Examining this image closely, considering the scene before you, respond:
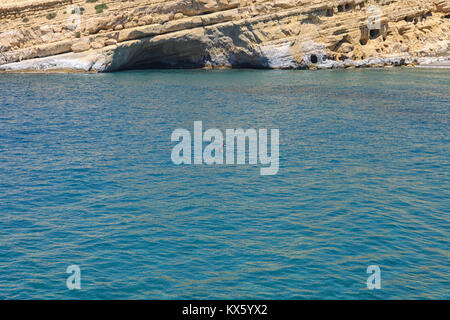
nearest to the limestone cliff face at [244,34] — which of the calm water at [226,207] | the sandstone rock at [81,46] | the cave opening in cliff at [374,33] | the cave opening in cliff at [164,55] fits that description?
the cave opening in cliff at [374,33]

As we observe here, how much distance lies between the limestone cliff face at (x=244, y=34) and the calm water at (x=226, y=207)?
26499 mm

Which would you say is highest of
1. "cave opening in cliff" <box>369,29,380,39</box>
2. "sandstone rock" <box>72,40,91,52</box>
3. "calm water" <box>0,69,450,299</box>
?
"cave opening in cliff" <box>369,29,380,39</box>

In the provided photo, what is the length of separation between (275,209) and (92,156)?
11317 millimetres

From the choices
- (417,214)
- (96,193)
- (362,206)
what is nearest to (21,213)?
(96,193)

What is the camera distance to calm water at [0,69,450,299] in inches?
576

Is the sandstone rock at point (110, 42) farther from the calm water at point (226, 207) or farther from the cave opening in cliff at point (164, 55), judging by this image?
the calm water at point (226, 207)

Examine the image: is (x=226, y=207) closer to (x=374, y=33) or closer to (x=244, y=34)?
(x=244, y=34)

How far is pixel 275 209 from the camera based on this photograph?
19.6 meters

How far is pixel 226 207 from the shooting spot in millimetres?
19938

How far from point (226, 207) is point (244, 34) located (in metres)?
48.2

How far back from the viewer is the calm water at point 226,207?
14641 mm

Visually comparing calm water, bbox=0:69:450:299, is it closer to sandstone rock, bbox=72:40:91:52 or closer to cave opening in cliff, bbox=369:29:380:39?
sandstone rock, bbox=72:40:91:52

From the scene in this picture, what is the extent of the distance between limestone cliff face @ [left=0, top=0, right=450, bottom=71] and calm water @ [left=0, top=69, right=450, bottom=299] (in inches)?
1043

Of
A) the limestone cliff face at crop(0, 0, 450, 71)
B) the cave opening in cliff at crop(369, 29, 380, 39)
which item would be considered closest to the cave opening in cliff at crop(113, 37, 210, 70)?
the limestone cliff face at crop(0, 0, 450, 71)
